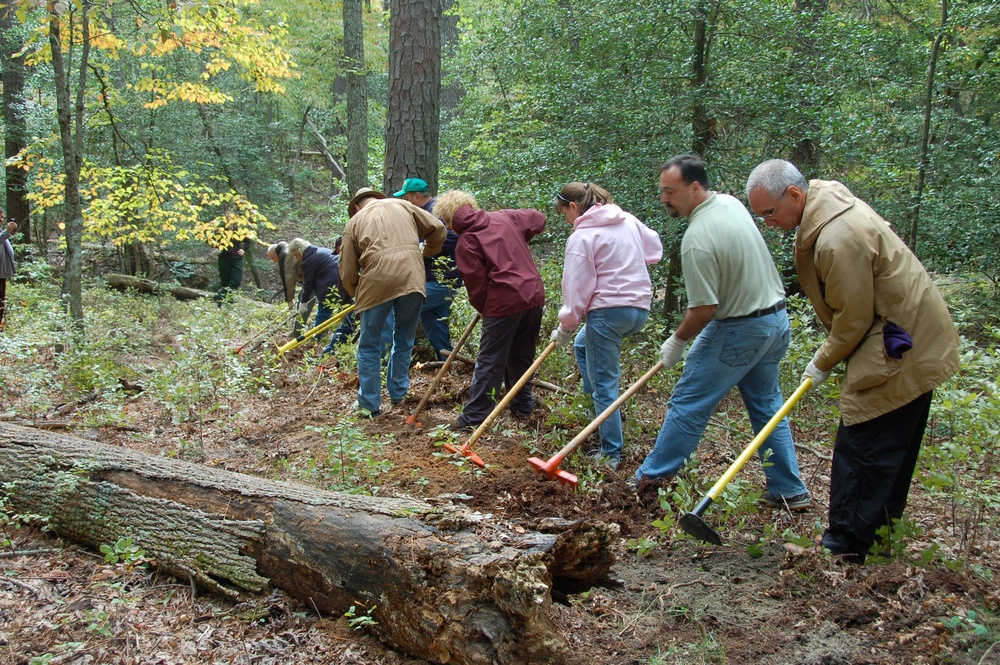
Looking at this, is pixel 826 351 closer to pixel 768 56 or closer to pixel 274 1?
pixel 768 56

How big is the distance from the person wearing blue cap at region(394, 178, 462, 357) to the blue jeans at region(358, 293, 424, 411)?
17 centimetres

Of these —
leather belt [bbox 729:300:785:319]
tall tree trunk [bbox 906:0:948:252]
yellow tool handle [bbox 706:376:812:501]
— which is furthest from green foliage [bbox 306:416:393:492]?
tall tree trunk [bbox 906:0:948:252]

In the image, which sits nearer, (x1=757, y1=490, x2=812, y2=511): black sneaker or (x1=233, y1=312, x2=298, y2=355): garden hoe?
Answer: (x1=757, y1=490, x2=812, y2=511): black sneaker

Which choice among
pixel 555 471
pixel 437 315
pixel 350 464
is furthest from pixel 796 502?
pixel 437 315

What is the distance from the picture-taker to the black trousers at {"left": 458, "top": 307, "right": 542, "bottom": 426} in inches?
215

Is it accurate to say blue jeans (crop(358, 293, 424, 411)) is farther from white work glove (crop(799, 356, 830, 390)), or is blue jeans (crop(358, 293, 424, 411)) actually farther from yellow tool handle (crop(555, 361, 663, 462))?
white work glove (crop(799, 356, 830, 390))

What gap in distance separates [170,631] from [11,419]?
3581mm

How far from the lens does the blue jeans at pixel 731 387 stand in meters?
3.95

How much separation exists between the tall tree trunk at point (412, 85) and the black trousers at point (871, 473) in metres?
5.43

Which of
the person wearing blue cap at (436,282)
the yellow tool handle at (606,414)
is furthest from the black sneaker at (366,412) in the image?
the yellow tool handle at (606,414)

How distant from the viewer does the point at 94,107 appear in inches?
489

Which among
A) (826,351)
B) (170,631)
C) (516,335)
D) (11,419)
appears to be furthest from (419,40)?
(170,631)

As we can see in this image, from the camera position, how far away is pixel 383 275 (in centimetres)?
583

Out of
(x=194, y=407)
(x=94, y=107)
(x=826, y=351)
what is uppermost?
(x=94, y=107)
